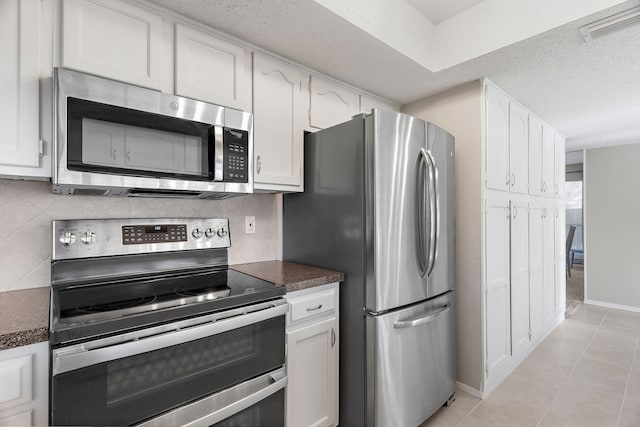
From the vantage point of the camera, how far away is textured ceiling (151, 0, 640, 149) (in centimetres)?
155

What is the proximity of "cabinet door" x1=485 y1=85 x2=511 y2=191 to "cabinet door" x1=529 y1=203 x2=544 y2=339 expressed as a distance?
0.76 meters

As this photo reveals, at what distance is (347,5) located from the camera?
1.56 metres

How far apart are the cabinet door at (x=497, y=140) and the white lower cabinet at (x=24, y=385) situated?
2.50 metres

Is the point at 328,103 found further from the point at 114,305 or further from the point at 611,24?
the point at 114,305

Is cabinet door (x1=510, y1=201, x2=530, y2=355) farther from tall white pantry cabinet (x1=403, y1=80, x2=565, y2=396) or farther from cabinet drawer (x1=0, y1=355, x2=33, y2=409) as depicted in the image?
cabinet drawer (x1=0, y1=355, x2=33, y2=409)

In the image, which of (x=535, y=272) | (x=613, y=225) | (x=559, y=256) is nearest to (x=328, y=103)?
(x=535, y=272)

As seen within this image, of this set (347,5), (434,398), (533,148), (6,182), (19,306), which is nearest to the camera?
(19,306)

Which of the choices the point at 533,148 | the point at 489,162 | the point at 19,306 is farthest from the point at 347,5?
the point at 533,148

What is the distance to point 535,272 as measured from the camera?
3.06m

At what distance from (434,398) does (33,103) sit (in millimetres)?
2398

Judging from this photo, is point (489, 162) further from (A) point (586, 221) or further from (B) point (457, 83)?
(A) point (586, 221)

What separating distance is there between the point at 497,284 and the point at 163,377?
88.6 inches

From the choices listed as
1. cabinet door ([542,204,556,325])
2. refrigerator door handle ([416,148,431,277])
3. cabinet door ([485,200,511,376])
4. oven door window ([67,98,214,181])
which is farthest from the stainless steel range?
cabinet door ([542,204,556,325])

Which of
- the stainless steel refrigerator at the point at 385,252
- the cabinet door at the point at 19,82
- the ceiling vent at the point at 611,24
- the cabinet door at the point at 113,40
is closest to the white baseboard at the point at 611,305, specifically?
the stainless steel refrigerator at the point at 385,252
